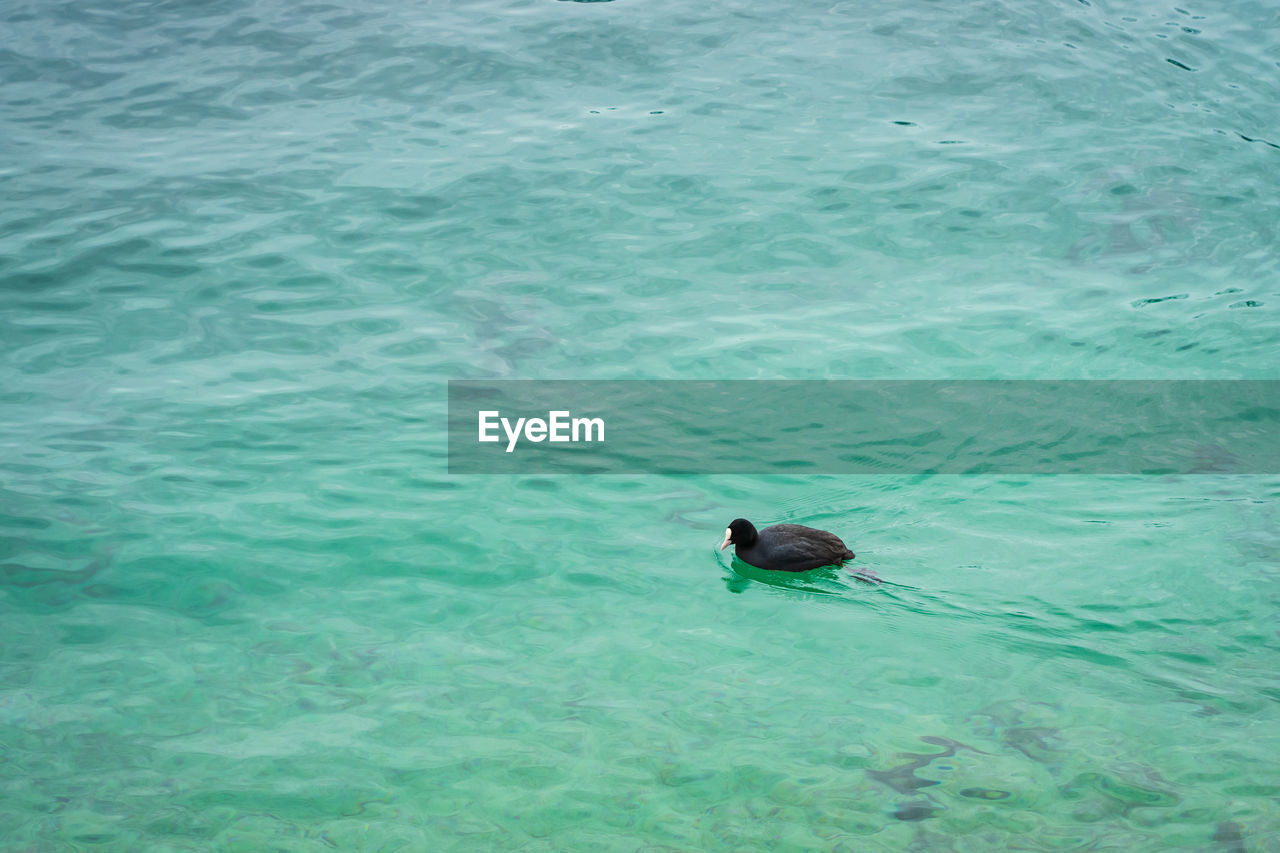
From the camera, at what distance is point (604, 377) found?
1050 cm


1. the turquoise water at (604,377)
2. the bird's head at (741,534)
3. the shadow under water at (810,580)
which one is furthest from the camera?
the bird's head at (741,534)

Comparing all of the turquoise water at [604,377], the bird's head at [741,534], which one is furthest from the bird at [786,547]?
the turquoise water at [604,377]

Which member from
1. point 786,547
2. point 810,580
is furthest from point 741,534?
point 810,580

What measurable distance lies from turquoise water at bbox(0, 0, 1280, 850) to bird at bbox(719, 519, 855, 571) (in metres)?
0.15

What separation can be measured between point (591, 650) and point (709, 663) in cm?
81

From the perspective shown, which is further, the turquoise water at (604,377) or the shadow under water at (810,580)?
the shadow under water at (810,580)

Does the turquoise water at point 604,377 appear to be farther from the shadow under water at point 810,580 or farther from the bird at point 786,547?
the bird at point 786,547

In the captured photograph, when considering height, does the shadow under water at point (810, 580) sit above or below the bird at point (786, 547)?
below

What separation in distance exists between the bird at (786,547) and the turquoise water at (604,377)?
154 mm

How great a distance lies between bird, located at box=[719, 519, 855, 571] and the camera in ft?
25.9

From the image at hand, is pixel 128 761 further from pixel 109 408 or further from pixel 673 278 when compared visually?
pixel 673 278

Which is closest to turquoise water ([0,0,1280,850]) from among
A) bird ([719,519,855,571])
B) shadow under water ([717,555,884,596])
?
shadow under water ([717,555,884,596])

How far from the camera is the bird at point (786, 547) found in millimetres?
7895

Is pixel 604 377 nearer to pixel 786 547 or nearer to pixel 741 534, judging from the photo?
pixel 741 534
